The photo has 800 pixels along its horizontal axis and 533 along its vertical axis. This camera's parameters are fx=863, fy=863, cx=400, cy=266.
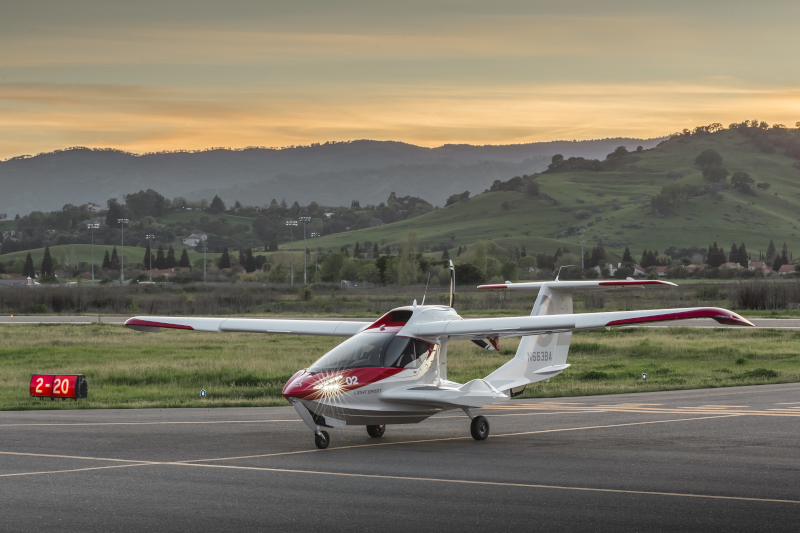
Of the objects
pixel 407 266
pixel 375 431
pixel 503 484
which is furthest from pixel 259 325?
pixel 407 266

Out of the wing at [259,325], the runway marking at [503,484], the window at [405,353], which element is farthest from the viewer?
the wing at [259,325]

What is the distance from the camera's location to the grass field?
96.2 feet

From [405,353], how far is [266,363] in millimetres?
21289

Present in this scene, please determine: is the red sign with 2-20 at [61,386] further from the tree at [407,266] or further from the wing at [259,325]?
the tree at [407,266]

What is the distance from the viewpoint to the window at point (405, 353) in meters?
17.7

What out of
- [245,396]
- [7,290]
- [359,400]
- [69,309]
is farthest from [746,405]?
[7,290]

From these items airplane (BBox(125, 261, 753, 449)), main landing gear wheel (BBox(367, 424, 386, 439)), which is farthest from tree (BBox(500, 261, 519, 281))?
main landing gear wheel (BBox(367, 424, 386, 439))

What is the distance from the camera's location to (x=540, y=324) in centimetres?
1761

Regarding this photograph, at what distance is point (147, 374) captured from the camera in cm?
3428

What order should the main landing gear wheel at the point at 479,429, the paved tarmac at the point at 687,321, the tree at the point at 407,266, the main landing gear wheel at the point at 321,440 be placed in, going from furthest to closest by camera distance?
the tree at the point at 407,266
the paved tarmac at the point at 687,321
the main landing gear wheel at the point at 479,429
the main landing gear wheel at the point at 321,440

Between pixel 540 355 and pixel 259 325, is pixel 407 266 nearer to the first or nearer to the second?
pixel 540 355

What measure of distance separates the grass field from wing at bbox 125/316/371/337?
549 cm

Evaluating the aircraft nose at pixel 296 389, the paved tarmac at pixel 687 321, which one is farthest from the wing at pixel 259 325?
the paved tarmac at pixel 687 321

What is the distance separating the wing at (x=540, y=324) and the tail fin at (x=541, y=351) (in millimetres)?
2041
